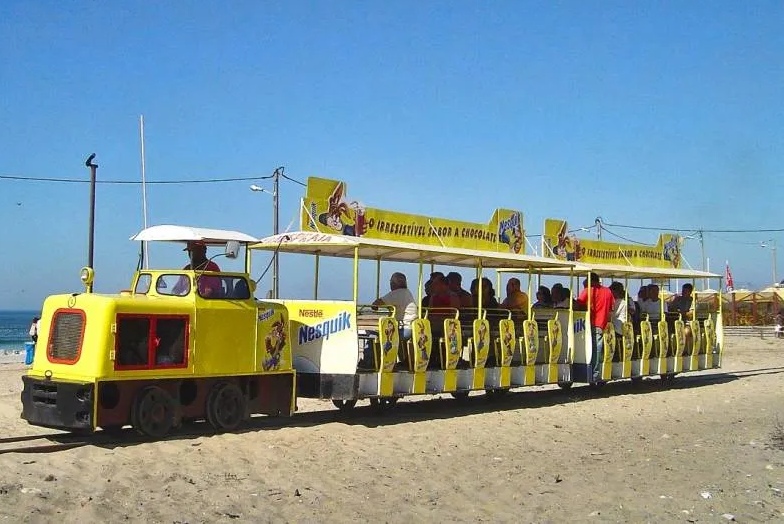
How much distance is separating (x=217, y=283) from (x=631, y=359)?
1079cm

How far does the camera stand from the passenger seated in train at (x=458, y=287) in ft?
49.0

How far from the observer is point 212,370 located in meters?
10.7

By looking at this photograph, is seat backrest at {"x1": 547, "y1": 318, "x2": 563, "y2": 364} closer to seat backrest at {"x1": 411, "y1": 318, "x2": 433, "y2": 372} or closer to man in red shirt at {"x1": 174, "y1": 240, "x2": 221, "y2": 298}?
seat backrest at {"x1": 411, "y1": 318, "x2": 433, "y2": 372}

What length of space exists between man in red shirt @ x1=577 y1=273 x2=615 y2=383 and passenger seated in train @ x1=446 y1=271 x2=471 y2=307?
3.37 meters

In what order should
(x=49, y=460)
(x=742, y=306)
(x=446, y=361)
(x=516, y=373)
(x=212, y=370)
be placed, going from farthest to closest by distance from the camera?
(x=742, y=306) → (x=516, y=373) → (x=446, y=361) → (x=212, y=370) → (x=49, y=460)

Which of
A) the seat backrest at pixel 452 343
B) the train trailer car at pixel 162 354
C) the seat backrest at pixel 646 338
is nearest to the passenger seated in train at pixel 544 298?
the seat backrest at pixel 646 338

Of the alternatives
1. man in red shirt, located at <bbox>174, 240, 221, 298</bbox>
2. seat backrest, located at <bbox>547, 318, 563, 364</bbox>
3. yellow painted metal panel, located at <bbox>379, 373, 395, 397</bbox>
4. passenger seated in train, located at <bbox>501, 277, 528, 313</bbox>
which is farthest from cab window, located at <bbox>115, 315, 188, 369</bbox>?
seat backrest, located at <bbox>547, 318, 563, 364</bbox>

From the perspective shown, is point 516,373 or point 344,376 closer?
point 344,376

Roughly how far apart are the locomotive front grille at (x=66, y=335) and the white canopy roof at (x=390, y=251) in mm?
3222

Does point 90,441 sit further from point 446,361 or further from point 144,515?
point 446,361

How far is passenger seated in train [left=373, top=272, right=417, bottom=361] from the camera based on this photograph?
43.1 ft

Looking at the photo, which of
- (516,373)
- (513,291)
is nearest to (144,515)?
(516,373)

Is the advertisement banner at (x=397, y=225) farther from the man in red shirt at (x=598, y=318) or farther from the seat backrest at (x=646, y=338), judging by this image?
the seat backrest at (x=646, y=338)

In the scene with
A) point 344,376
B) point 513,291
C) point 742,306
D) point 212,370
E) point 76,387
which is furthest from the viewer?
point 742,306
